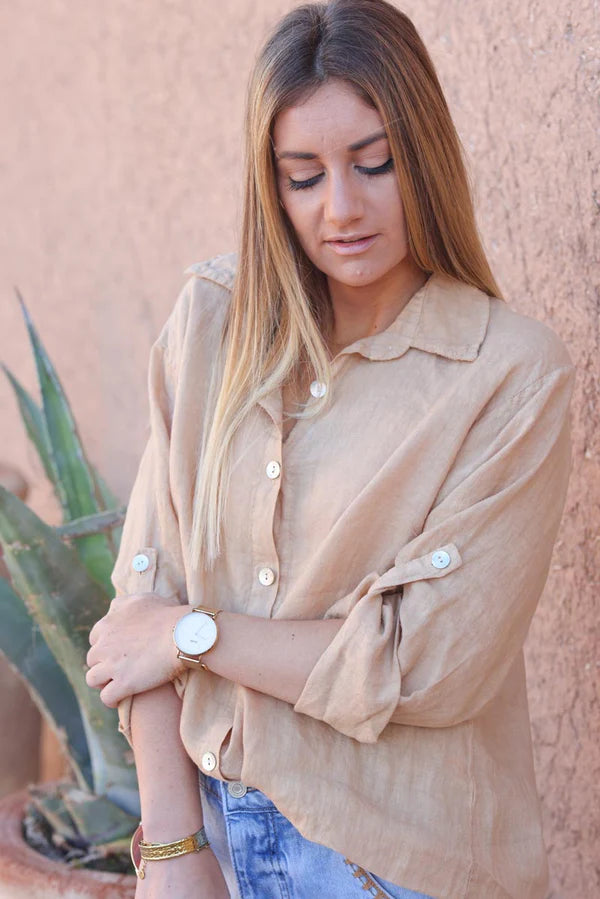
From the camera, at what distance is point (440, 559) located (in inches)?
57.0

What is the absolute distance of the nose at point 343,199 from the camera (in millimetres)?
1522

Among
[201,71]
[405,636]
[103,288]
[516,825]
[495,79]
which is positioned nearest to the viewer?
[405,636]

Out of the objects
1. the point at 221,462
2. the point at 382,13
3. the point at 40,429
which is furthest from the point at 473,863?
the point at 40,429

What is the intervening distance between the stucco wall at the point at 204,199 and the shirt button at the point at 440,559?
0.08 meters

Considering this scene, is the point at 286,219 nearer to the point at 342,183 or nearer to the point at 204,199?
the point at 342,183

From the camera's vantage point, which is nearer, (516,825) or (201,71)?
(516,825)

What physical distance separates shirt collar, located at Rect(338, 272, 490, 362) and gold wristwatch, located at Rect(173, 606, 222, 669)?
43cm

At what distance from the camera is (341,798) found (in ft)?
4.78

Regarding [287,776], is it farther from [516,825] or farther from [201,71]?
[201,71]

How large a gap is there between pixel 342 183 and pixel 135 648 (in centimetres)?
71

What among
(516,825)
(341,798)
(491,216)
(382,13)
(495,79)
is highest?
(382,13)

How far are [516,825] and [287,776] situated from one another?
0.35m

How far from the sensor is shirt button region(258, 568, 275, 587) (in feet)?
5.23

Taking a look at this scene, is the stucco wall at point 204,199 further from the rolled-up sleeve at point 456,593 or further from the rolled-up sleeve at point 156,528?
the rolled-up sleeve at point 156,528
